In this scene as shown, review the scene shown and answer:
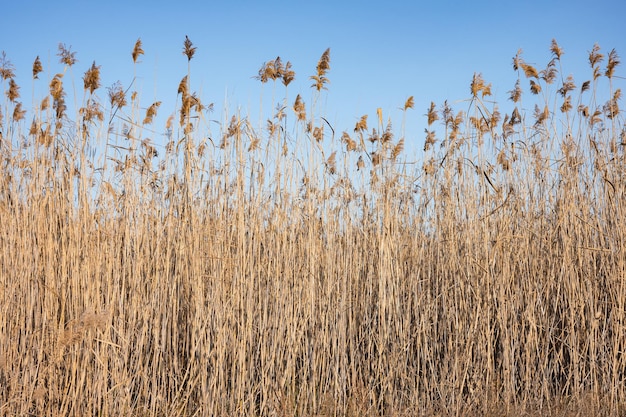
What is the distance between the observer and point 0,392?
118 inches

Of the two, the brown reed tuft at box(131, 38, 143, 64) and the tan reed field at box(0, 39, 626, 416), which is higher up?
the brown reed tuft at box(131, 38, 143, 64)

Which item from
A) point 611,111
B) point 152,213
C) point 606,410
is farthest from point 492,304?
point 152,213

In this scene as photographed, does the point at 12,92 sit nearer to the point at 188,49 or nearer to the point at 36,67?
the point at 36,67

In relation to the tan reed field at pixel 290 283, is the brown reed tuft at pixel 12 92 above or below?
above

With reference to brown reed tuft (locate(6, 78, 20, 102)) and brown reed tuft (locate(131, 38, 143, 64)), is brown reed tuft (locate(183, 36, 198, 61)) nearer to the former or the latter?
brown reed tuft (locate(131, 38, 143, 64))

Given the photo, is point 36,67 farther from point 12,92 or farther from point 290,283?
point 290,283

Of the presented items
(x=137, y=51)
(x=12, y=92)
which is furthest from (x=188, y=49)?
(x=12, y=92)

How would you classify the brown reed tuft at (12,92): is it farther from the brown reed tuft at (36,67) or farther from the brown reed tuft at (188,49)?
the brown reed tuft at (188,49)

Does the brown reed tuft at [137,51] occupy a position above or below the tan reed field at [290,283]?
above

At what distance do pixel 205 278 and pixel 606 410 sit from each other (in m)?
2.33

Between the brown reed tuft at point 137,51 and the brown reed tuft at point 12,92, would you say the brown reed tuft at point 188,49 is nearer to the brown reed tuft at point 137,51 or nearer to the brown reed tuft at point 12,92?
the brown reed tuft at point 137,51

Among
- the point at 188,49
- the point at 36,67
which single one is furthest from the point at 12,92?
the point at 188,49

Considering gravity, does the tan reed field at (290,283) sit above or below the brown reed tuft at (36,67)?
below

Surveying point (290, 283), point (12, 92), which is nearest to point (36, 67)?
point (12, 92)
